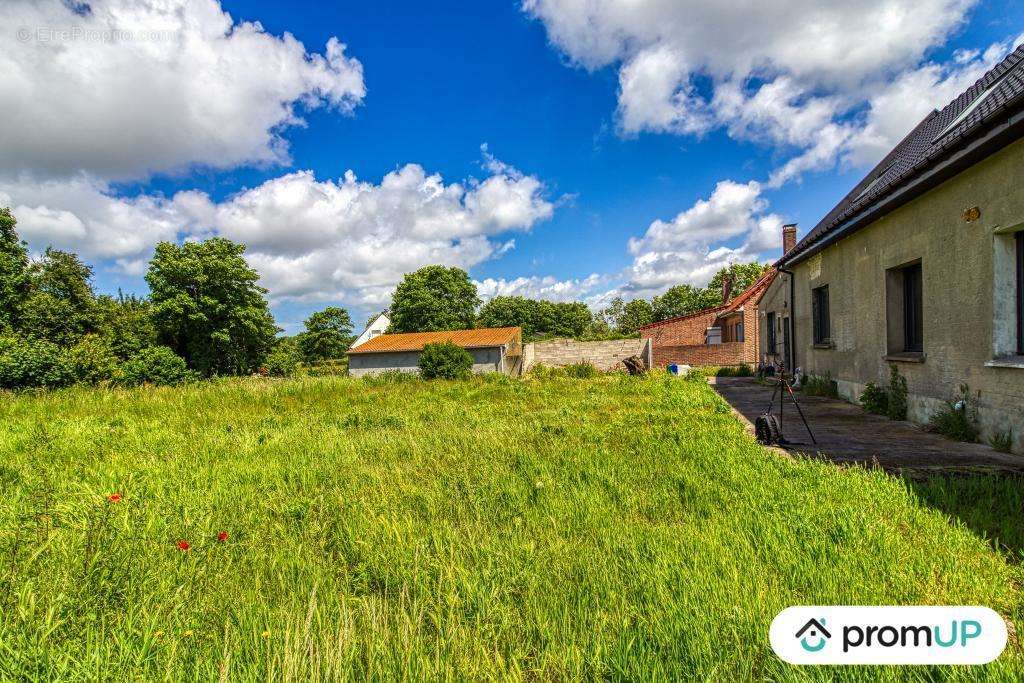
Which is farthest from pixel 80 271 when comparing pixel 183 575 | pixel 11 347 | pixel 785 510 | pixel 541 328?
pixel 541 328

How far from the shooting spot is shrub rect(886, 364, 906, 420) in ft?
23.0

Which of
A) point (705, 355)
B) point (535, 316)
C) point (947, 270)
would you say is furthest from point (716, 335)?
point (535, 316)

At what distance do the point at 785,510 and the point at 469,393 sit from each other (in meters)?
10.2

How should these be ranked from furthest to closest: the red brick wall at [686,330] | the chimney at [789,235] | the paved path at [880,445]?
→ the red brick wall at [686,330] → the chimney at [789,235] → the paved path at [880,445]

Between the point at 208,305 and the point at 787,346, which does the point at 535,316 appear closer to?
the point at 208,305

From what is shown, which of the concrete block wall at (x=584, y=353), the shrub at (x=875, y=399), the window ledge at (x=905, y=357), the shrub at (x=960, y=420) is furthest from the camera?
the concrete block wall at (x=584, y=353)

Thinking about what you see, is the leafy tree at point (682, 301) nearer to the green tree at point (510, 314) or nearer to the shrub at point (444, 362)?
the green tree at point (510, 314)

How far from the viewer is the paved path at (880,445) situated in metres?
4.51

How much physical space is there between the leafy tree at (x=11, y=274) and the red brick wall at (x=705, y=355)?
1311 inches

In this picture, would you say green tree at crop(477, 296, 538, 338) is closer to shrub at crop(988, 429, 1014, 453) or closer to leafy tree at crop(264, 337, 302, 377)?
leafy tree at crop(264, 337, 302, 377)

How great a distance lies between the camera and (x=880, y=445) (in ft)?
18.0

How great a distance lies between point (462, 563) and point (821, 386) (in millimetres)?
10892

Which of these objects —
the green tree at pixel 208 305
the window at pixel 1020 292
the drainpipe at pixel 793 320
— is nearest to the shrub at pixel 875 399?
the window at pixel 1020 292

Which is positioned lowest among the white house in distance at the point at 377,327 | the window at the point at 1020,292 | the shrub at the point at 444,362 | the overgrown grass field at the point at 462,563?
the overgrown grass field at the point at 462,563
